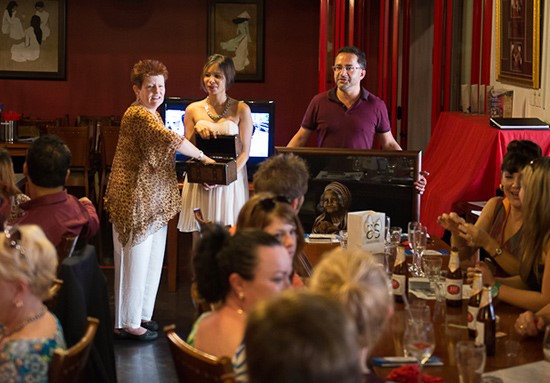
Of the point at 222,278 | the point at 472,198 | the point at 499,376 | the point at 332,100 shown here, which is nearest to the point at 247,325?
the point at 222,278

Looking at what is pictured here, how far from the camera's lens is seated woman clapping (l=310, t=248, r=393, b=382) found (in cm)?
203

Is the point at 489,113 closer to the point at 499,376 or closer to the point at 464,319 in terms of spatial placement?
the point at 464,319

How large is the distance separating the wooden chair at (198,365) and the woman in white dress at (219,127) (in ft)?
11.4

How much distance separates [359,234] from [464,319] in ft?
3.45

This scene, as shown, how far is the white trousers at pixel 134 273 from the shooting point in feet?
19.0

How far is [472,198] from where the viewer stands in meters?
6.73

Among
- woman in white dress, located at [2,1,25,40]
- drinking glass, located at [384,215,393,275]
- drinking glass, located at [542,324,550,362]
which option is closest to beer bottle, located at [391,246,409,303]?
drinking glass, located at [384,215,393,275]

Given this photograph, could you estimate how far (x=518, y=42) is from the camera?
731cm

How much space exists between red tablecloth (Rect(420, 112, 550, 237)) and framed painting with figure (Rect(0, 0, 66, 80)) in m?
5.33

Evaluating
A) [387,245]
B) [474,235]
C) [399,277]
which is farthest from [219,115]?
[399,277]

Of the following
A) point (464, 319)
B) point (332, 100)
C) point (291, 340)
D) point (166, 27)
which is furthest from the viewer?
point (166, 27)

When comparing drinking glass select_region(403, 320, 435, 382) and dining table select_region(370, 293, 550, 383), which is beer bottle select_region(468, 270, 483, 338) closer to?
dining table select_region(370, 293, 550, 383)

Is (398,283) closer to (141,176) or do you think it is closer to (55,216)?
(55,216)

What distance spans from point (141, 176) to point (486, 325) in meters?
2.96
